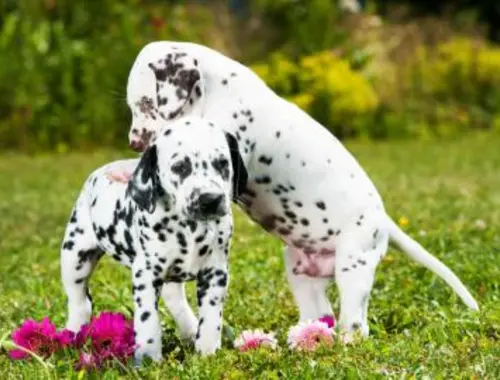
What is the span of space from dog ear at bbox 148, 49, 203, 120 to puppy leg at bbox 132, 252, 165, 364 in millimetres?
646

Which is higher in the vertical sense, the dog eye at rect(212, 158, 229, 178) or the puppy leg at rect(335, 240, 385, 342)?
the dog eye at rect(212, 158, 229, 178)

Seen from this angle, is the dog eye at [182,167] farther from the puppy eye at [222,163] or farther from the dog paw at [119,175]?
the dog paw at [119,175]

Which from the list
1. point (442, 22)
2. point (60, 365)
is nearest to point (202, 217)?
point (60, 365)

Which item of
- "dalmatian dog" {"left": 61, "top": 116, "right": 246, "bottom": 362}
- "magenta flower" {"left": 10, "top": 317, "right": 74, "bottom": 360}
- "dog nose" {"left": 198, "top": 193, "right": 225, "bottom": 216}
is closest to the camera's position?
"dog nose" {"left": 198, "top": 193, "right": 225, "bottom": 216}

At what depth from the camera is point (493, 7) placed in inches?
925

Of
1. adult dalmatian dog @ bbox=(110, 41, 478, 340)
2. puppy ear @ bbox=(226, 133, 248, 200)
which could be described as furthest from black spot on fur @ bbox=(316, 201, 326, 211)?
puppy ear @ bbox=(226, 133, 248, 200)

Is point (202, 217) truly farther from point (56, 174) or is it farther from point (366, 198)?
point (56, 174)

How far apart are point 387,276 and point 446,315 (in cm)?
120

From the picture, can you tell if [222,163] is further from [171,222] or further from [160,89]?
[160,89]

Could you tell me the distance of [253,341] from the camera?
4.68 metres

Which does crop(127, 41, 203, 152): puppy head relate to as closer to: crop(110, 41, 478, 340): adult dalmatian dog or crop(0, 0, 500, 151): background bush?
crop(110, 41, 478, 340): adult dalmatian dog

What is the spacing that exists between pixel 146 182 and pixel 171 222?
168 millimetres

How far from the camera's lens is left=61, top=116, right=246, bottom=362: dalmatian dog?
4352 millimetres

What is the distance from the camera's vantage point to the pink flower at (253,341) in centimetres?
466
